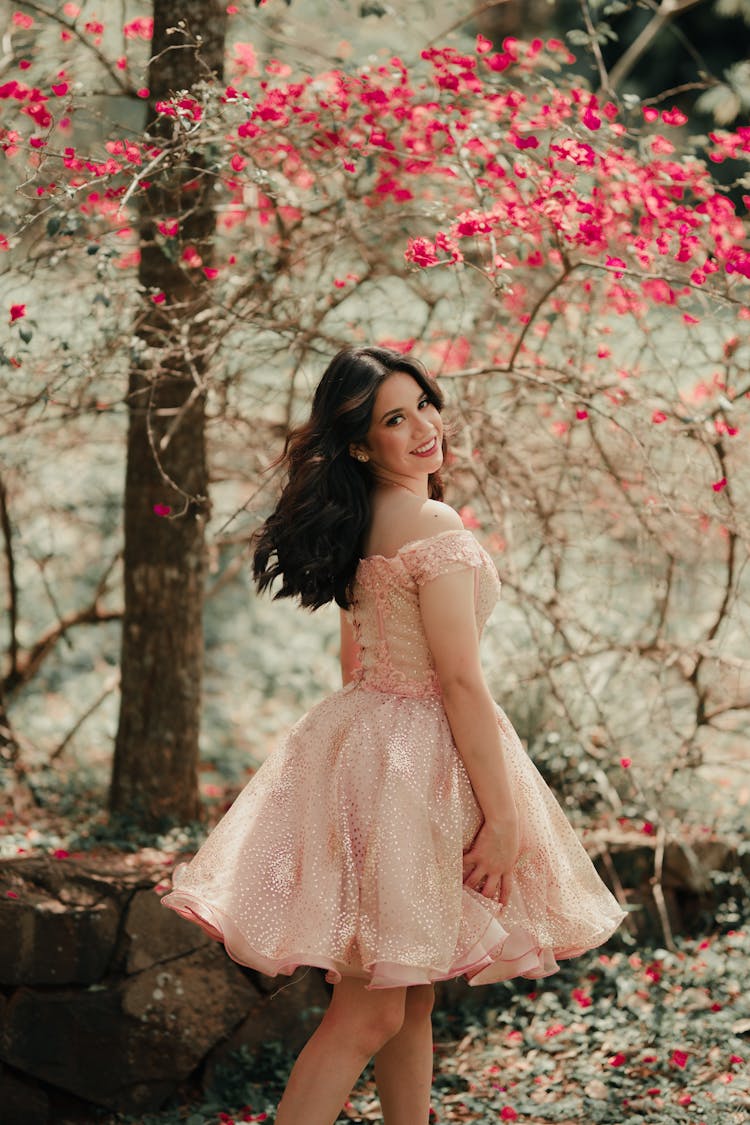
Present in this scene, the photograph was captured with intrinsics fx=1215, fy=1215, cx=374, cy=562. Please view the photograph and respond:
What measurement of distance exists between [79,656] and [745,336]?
3595mm

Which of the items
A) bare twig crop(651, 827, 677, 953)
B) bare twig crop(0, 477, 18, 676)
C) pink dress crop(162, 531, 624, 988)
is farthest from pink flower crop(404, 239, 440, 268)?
bare twig crop(0, 477, 18, 676)

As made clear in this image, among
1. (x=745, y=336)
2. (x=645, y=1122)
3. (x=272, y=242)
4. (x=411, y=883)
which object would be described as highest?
(x=272, y=242)

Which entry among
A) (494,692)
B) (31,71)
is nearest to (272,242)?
(31,71)

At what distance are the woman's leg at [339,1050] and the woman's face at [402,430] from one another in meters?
0.95

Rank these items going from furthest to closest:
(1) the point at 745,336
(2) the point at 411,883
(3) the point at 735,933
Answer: (3) the point at 735,933
(1) the point at 745,336
(2) the point at 411,883

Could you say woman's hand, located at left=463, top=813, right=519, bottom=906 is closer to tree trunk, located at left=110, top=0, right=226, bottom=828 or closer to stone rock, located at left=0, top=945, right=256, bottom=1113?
stone rock, located at left=0, top=945, right=256, bottom=1113

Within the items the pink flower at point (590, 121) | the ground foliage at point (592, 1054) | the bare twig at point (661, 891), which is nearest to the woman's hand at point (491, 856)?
the ground foliage at point (592, 1054)

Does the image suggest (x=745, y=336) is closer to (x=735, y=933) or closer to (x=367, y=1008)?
(x=735, y=933)

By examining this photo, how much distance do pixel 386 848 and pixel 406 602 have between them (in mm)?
441

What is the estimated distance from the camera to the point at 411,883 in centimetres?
206

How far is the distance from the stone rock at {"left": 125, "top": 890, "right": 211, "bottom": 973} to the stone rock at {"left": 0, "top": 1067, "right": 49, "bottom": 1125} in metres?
0.34

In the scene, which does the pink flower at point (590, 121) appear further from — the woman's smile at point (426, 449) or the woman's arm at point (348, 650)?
the woman's arm at point (348, 650)

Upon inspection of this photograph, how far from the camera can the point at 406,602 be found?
222cm

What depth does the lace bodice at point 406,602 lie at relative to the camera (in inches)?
85.1
